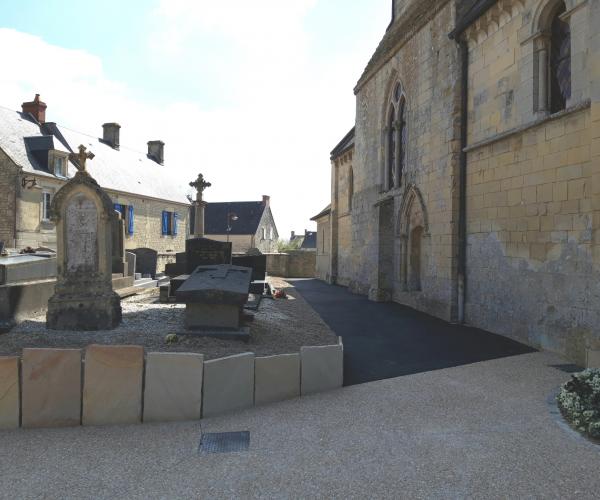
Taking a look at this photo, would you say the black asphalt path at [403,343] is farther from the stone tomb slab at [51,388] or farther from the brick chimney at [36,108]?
the brick chimney at [36,108]

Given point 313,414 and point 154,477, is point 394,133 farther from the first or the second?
point 154,477

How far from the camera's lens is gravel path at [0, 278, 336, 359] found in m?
6.57

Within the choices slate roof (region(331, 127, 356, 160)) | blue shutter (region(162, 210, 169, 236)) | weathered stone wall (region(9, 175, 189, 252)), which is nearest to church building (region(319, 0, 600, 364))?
Answer: slate roof (region(331, 127, 356, 160))

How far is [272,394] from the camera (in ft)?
16.4

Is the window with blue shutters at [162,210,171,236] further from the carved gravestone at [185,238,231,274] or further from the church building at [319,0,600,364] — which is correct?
the church building at [319,0,600,364]

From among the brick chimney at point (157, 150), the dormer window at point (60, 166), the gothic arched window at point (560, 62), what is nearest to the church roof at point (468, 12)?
the gothic arched window at point (560, 62)

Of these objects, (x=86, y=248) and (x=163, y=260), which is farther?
(x=163, y=260)

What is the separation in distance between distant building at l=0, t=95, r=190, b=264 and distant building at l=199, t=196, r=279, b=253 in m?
13.8

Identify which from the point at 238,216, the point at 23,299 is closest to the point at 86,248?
the point at 23,299

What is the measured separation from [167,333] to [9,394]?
3.07 metres

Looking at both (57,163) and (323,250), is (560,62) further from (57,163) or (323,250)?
(57,163)

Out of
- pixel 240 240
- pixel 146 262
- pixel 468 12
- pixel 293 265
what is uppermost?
pixel 468 12

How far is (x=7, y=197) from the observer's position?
18.9m

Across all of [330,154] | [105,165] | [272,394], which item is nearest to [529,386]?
[272,394]
